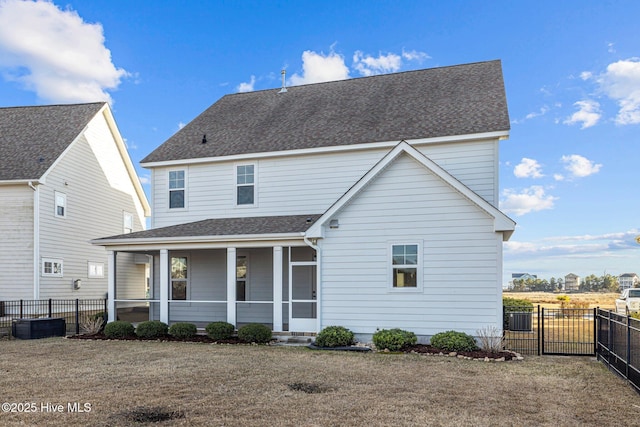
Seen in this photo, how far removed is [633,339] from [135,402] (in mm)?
8567

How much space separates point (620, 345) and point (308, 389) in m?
6.29

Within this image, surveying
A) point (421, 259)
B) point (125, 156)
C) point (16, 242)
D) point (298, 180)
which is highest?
point (125, 156)

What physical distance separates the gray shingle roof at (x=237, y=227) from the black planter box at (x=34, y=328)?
3138 mm

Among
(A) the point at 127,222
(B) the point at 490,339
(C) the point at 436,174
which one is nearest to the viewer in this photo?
(B) the point at 490,339

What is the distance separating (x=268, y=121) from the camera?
19.1 m

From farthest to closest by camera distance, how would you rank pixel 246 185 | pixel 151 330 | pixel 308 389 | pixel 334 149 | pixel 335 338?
pixel 246 185, pixel 334 149, pixel 151 330, pixel 335 338, pixel 308 389

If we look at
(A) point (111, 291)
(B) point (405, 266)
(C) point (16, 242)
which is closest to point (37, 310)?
(C) point (16, 242)

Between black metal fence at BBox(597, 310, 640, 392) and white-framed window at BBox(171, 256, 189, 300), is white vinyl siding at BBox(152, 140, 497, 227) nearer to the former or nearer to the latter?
white-framed window at BBox(171, 256, 189, 300)

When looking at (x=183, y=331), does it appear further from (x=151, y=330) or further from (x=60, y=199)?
(x=60, y=199)

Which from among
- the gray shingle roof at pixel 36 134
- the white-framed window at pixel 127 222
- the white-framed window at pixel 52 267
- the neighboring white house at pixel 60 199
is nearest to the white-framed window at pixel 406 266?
the neighboring white house at pixel 60 199

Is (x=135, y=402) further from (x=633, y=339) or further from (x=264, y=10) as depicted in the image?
(x=264, y=10)

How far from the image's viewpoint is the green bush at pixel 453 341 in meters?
11.6

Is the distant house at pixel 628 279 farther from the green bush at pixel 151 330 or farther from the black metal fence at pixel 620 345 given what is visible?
the green bush at pixel 151 330

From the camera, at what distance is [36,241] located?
19469 mm
